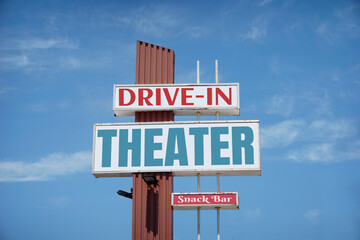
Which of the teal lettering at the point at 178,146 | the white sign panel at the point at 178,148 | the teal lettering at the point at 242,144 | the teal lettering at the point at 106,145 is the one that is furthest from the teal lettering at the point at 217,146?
the teal lettering at the point at 106,145

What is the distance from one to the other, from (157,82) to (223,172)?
16.9 feet

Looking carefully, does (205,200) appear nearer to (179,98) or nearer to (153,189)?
(153,189)

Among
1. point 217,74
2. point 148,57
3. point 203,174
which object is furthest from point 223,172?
point 148,57

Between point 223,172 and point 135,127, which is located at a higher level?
point 135,127

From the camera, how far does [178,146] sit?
24.8m

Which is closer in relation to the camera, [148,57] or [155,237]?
[155,237]

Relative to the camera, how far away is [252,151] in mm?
24547

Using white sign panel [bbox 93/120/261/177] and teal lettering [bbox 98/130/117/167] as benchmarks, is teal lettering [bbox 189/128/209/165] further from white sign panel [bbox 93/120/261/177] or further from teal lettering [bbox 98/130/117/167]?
teal lettering [bbox 98/130/117/167]

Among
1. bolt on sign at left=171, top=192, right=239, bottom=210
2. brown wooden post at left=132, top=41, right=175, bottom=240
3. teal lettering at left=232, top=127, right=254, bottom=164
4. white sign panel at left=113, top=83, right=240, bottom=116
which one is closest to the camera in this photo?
bolt on sign at left=171, top=192, right=239, bottom=210

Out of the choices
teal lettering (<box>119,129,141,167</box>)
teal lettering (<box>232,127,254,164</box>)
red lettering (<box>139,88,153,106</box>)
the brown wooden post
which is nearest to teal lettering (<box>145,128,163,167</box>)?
teal lettering (<box>119,129,141,167</box>)

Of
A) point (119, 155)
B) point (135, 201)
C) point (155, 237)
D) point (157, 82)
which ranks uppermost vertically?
point (157, 82)

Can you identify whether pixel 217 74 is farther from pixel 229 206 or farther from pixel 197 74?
pixel 229 206

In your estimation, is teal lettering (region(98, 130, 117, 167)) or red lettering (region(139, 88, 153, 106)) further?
red lettering (region(139, 88, 153, 106))

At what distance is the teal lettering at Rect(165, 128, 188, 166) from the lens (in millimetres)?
24609
